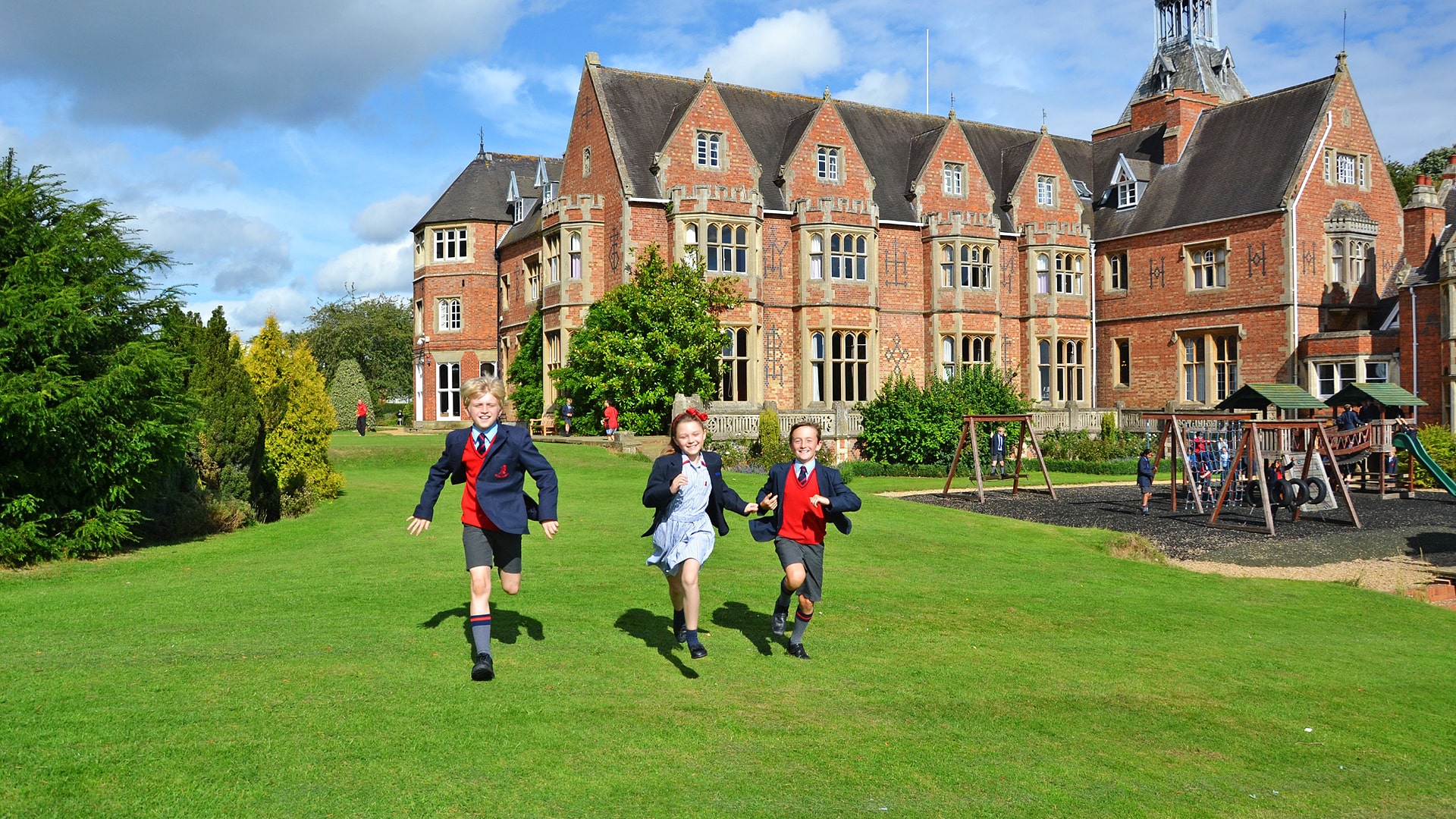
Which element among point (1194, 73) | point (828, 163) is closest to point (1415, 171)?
point (1194, 73)

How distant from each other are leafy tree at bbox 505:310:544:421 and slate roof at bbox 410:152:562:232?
7516 millimetres

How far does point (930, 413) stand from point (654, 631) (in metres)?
23.5

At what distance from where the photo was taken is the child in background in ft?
26.3

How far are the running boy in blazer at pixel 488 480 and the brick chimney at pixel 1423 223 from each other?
1412 inches

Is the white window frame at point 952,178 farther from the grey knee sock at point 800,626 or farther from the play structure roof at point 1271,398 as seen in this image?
the grey knee sock at point 800,626

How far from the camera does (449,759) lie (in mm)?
5965

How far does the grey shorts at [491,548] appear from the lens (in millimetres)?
8000

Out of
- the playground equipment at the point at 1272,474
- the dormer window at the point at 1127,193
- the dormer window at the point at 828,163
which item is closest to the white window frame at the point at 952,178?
the dormer window at the point at 828,163

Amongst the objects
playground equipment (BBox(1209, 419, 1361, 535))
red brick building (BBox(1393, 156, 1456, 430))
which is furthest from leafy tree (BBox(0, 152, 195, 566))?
red brick building (BBox(1393, 156, 1456, 430))

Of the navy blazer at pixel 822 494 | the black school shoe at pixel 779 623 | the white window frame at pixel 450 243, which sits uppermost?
the white window frame at pixel 450 243

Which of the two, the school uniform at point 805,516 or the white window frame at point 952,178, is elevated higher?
the white window frame at point 952,178

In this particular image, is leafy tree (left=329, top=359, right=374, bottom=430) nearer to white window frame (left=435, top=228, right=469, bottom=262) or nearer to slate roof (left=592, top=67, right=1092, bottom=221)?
white window frame (left=435, top=228, right=469, bottom=262)

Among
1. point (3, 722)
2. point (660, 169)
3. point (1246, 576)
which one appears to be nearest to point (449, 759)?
point (3, 722)

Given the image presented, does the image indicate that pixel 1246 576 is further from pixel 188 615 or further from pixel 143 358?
pixel 143 358
